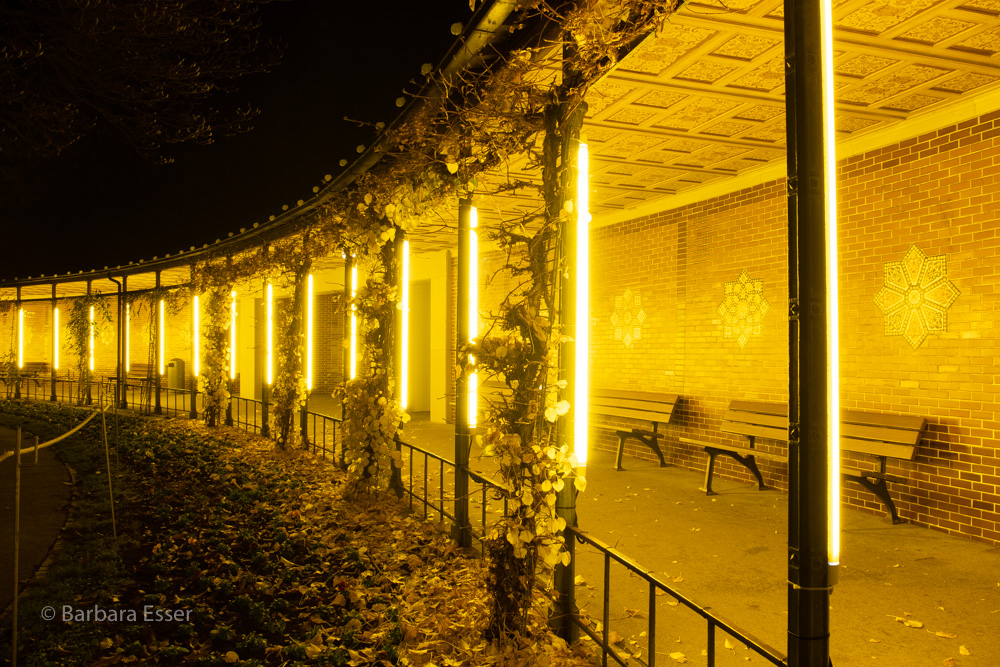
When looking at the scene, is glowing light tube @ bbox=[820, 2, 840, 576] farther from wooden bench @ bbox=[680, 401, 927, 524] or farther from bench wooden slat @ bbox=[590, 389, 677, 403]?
bench wooden slat @ bbox=[590, 389, 677, 403]

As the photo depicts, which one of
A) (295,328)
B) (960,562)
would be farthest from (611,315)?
(960,562)

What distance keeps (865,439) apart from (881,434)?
17 cm

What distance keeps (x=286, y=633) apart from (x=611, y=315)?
26.1ft

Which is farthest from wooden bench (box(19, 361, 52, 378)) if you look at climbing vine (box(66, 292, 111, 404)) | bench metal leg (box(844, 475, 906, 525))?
bench metal leg (box(844, 475, 906, 525))

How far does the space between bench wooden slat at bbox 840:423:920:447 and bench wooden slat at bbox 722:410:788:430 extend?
72 cm

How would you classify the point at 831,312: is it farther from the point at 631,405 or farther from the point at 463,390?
the point at 631,405

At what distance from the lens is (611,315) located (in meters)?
11.2

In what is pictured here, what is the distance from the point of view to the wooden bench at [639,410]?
9.47 meters

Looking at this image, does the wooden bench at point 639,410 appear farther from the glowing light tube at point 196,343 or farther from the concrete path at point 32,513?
the glowing light tube at point 196,343

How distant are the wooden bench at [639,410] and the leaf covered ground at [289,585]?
381 cm

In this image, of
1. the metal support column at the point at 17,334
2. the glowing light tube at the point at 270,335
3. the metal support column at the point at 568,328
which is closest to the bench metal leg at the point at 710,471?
the metal support column at the point at 568,328

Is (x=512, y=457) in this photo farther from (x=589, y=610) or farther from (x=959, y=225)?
(x=959, y=225)

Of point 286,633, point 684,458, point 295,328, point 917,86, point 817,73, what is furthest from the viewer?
point 295,328

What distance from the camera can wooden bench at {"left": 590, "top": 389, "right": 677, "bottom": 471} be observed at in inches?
373
